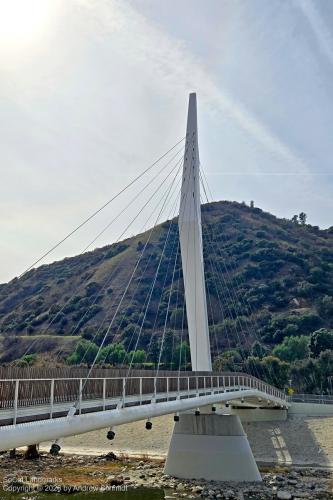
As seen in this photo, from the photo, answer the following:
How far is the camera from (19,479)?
82.7 ft

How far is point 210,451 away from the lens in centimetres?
2483

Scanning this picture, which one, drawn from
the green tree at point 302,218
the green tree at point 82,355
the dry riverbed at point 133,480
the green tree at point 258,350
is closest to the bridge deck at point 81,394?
the dry riverbed at point 133,480

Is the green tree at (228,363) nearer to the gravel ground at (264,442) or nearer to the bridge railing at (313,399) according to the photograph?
the bridge railing at (313,399)

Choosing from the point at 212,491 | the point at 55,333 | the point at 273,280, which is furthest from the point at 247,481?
the point at 273,280

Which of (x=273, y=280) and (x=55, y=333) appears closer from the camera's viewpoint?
(x=55, y=333)

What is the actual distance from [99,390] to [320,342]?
2378 inches

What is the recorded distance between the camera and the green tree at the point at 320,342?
2667 inches

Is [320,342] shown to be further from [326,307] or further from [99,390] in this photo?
[99,390]

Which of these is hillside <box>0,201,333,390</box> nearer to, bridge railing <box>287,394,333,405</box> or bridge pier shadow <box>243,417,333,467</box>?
bridge railing <box>287,394,333,405</box>

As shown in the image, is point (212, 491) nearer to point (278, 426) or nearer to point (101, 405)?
point (101, 405)

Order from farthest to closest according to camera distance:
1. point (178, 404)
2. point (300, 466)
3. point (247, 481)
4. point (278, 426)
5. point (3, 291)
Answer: point (3, 291) → point (278, 426) → point (300, 466) → point (247, 481) → point (178, 404)

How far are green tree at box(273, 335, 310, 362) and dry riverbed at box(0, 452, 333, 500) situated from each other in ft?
137

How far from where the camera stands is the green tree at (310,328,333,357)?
6775 cm

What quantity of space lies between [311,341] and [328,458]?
3871 cm
